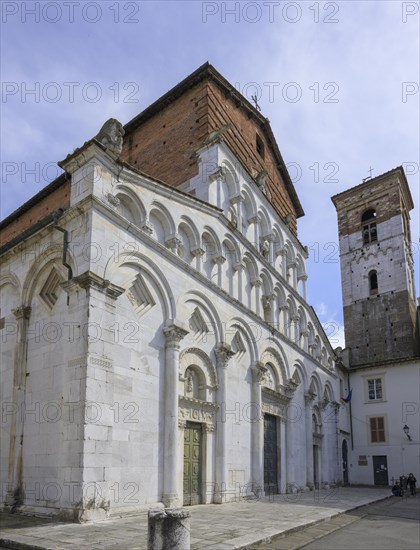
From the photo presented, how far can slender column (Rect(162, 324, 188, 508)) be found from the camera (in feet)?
39.0

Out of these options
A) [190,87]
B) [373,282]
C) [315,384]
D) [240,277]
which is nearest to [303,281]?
[315,384]

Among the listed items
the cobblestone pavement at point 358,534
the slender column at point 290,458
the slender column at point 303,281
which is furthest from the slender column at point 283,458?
the slender column at point 303,281

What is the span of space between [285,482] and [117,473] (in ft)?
33.6

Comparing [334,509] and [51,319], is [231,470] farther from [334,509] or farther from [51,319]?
[51,319]

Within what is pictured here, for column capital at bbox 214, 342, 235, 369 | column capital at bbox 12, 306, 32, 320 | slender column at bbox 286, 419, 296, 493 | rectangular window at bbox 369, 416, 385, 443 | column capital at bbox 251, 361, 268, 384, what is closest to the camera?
column capital at bbox 12, 306, 32, 320

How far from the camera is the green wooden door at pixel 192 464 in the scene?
526 inches

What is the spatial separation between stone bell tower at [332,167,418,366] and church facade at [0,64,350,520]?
46.9 feet

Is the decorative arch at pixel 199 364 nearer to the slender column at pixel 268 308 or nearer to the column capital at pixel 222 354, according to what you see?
the column capital at pixel 222 354

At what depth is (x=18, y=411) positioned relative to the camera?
11680 millimetres

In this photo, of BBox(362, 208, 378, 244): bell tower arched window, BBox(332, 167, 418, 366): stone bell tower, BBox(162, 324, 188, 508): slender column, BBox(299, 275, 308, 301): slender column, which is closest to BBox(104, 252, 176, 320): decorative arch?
BBox(162, 324, 188, 508): slender column

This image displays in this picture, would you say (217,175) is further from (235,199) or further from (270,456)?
(270,456)

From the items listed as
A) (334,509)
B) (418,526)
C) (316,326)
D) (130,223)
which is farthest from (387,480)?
(130,223)

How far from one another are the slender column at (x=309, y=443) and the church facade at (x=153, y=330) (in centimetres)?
8

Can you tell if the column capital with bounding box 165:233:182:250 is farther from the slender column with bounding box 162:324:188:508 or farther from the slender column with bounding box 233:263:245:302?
the slender column with bounding box 233:263:245:302
